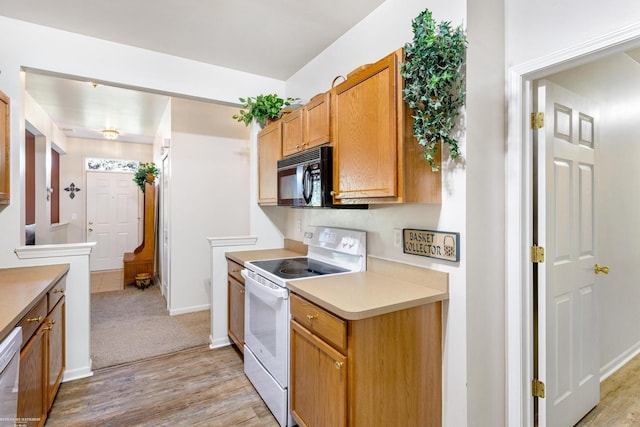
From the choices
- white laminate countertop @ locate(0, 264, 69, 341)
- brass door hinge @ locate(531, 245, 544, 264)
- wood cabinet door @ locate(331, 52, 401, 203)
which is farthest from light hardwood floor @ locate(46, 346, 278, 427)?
brass door hinge @ locate(531, 245, 544, 264)

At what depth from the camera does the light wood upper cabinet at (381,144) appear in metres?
1.59

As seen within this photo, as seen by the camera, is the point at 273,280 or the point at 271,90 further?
the point at 271,90

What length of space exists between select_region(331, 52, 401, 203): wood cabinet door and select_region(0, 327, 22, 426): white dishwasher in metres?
1.59

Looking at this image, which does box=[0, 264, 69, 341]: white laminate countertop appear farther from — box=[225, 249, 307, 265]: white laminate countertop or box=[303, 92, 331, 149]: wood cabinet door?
box=[303, 92, 331, 149]: wood cabinet door

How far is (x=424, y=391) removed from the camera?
166 centimetres

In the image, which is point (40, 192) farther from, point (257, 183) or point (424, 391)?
point (424, 391)

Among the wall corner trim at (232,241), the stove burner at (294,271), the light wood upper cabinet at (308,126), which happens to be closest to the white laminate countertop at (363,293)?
the stove burner at (294,271)

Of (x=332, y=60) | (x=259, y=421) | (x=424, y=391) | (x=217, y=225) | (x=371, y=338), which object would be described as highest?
(x=332, y=60)

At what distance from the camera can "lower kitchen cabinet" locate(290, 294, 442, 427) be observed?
143 centimetres

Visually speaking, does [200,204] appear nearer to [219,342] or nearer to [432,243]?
[219,342]

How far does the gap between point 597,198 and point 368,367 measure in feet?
6.96

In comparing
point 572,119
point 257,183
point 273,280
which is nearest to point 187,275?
point 257,183

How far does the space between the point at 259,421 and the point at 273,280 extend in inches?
34.0

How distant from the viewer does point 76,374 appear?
2.49 m
